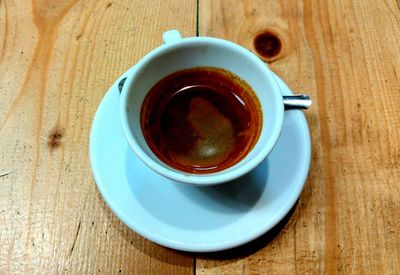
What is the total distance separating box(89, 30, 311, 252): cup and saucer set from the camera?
29.4 inches

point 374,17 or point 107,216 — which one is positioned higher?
point 374,17

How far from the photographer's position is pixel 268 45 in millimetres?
1053

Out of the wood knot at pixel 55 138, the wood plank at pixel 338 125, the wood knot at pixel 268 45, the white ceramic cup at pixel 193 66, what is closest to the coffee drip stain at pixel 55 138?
the wood knot at pixel 55 138

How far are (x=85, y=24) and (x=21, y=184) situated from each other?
1.55 ft

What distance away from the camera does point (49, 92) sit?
0.99 meters

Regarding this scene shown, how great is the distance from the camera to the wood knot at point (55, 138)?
0.93 metres

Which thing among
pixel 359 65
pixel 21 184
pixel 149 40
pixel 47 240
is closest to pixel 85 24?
pixel 149 40

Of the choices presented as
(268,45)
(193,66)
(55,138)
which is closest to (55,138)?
(55,138)

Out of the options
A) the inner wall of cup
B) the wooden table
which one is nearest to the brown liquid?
the inner wall of cup

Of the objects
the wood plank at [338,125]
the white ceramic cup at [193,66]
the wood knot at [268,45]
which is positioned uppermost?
the white ceramic cup at [193,66]

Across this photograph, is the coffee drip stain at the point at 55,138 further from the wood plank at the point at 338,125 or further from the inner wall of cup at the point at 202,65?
the wood plank at the point at 338,125

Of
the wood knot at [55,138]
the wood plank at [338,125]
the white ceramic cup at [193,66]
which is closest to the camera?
the white ceramic cup at [193,66]

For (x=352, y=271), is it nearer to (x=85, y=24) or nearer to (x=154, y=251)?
(x=154, y=251)

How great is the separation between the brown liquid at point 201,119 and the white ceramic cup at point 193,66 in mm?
27
